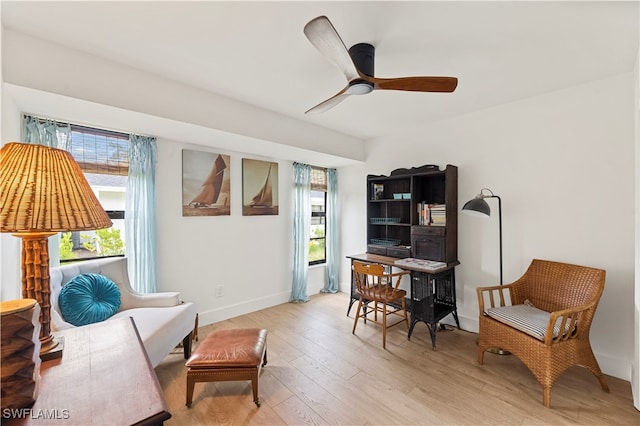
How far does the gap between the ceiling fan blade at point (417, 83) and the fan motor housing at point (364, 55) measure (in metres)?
0.16

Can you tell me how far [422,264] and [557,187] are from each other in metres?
1.41

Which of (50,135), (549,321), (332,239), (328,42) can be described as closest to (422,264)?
(549,321)

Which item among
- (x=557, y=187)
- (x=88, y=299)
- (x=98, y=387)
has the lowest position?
(x=88, y=299)

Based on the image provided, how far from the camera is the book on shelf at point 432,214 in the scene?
121 inches

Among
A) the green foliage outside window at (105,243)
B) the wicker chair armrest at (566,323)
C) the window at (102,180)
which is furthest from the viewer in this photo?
the green foliage outside window at (105,243)

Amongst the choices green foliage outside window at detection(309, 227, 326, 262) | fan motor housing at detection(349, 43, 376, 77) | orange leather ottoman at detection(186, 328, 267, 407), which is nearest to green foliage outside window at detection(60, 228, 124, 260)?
orange leather ottoman at detection(186, 328, 267, 407)

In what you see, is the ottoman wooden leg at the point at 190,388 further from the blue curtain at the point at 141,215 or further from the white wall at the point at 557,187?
the white wall at the point at 557,187

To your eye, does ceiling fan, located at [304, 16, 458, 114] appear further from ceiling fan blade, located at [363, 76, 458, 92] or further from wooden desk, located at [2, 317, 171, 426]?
wooden desk, located at [2, 317, 171, 426]

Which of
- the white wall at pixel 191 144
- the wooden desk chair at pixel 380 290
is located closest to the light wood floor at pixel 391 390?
the wooden desk chair at pixel 380 290

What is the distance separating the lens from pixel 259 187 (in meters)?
3.75

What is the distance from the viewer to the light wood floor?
5.93 feet

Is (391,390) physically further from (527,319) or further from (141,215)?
(141,215)

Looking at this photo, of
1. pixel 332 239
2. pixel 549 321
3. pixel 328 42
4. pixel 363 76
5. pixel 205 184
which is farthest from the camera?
pixel 332 239

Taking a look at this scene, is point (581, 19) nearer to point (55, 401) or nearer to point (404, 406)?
point (404, 406)
